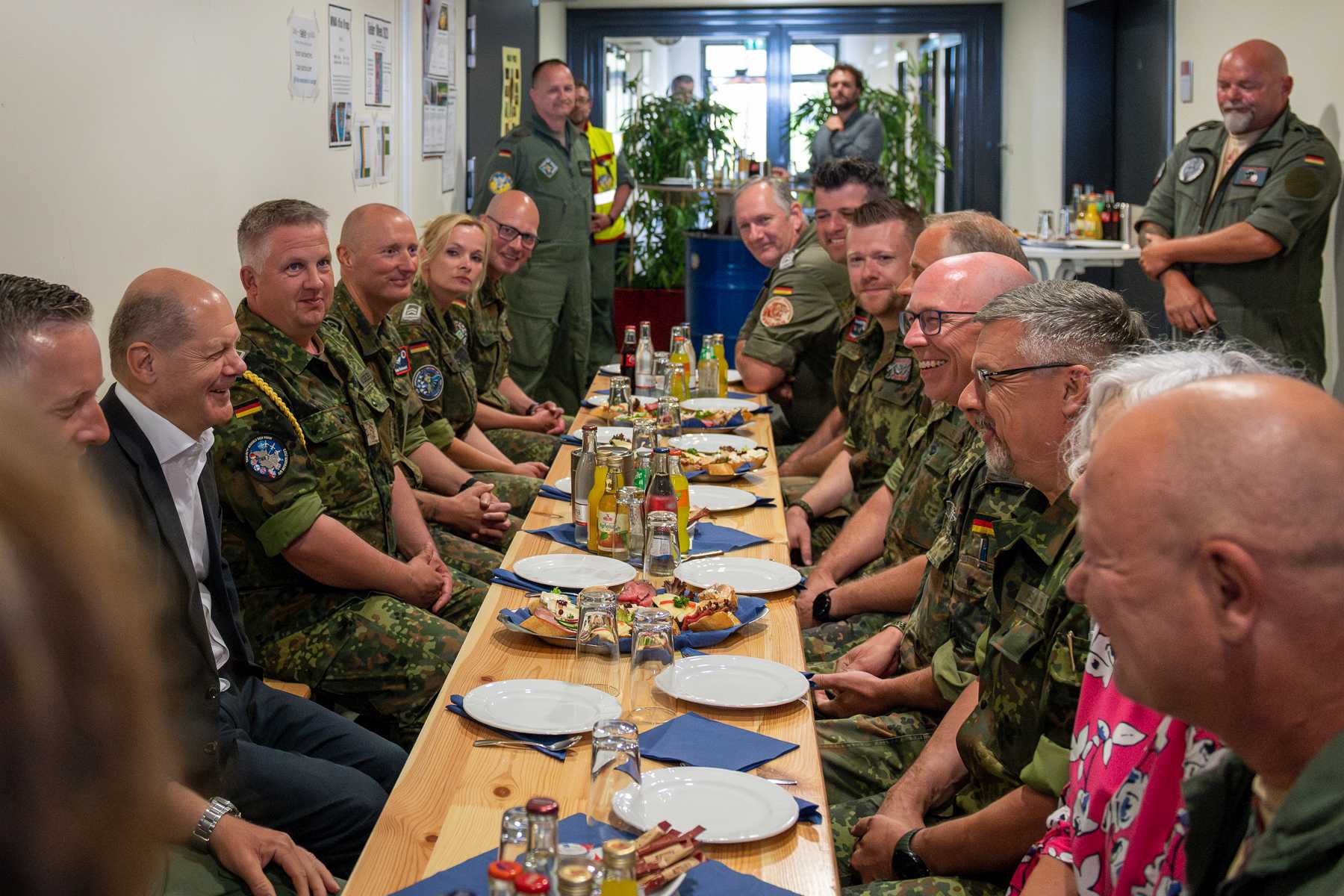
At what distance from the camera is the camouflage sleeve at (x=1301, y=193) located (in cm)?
496

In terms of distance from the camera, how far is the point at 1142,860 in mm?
1316

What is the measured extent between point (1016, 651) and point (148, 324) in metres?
1.60

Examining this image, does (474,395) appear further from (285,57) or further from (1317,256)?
(1317,256)

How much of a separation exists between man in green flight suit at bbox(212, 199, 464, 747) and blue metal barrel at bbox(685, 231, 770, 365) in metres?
4.23

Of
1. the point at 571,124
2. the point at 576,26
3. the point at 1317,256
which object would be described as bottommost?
the point at 1317,256

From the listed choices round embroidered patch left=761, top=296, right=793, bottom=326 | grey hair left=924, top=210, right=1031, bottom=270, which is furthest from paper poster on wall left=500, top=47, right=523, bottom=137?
grey hair left=924, top=210, right=1031, bottom=270

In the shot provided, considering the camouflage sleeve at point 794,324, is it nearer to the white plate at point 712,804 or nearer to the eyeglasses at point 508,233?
the eyeglasses at point 508,233

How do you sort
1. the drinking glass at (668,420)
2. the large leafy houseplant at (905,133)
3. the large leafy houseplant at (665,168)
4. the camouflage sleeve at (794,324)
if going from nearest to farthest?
the drinking glass at (668,420), the camouflage sleeve at (794,324), the large leafy houseplant at (665,168), the large leafy houseplant at (905,133)

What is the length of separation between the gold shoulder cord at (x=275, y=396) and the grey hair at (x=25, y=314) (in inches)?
27.6

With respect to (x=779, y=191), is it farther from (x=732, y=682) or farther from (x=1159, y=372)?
(x=1159, y=372)

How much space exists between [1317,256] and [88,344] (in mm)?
4737

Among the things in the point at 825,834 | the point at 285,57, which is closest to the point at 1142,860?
the point at 825,834

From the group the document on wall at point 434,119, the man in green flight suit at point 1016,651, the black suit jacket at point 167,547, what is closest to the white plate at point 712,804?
the man in green flight suit at point 1016,651

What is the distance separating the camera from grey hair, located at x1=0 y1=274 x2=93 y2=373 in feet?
6.28
